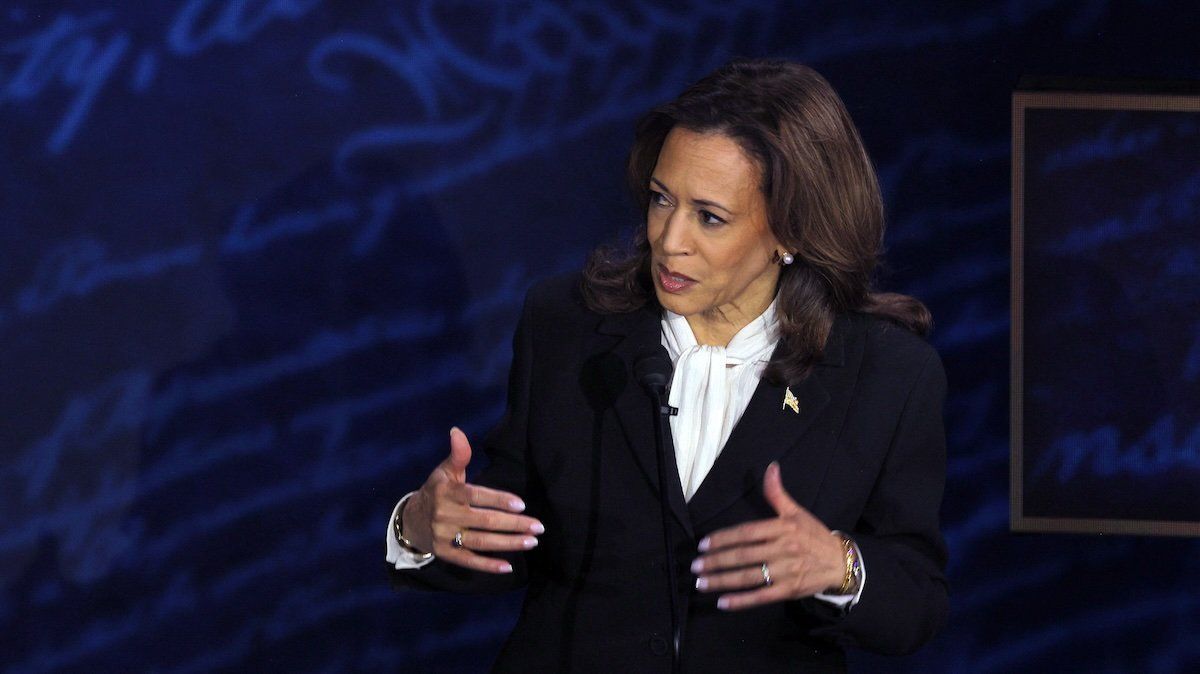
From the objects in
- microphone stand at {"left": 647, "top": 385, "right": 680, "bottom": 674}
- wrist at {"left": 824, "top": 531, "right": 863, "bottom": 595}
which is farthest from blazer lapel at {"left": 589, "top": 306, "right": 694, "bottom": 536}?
wrist at {"left": 824, "top": 531, "right": 863, "bottom": 595}

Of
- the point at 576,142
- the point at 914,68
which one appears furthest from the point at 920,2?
the point at 576,142

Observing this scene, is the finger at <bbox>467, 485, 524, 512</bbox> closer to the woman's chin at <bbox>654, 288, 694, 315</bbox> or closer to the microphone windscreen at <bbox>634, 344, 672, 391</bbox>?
the microphone windscreen at <bbox>634, 344, 672, 391</bbox>

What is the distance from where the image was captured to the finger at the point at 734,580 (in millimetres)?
1590

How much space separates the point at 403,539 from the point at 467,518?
0.20 metres

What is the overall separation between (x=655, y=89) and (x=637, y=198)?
987 mm

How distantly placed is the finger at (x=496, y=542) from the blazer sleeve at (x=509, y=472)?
0.20 meters

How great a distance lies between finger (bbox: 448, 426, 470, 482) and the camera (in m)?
1.70

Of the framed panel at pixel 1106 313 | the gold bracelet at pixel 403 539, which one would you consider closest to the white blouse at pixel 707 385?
the gold bracelet at pixel 403 539

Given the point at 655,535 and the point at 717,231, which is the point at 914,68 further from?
the point at 655,535

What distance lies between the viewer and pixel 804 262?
6.62 feet

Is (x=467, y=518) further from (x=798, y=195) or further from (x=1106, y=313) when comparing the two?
(x=1106, y=313)

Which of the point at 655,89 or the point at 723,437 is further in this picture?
the point at 655,89

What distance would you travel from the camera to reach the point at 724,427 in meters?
1.92

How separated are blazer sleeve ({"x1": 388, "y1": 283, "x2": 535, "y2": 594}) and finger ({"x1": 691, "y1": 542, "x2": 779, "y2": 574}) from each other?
1.44ft
